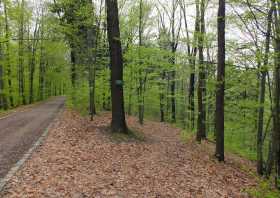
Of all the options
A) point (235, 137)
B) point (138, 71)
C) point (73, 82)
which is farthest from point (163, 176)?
point (73, 82)

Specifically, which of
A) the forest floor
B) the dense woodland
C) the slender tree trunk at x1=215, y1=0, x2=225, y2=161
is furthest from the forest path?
the slender tree trunk at x1=215, y1=0, x2=225, y2=161

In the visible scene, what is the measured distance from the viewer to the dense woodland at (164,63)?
897 cm

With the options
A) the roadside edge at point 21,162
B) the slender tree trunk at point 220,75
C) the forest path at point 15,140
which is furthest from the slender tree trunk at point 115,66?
the slender tree trunk at point 220,75

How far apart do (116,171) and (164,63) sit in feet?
30.5

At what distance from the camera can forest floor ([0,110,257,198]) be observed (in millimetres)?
5492

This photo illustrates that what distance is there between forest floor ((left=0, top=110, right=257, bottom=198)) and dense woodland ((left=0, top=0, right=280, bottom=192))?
3.60 ft

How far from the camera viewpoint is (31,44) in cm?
3003

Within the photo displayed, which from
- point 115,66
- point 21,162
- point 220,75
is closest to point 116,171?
point 21,162

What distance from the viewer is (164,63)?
15008 millimetres

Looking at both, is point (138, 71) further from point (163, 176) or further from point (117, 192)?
point (117, 192)

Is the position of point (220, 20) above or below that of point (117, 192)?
above

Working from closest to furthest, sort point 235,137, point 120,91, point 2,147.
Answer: point 2,147 < point 120,91 < point 235,137

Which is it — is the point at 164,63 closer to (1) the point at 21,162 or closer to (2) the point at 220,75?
(2) the point at 220,75

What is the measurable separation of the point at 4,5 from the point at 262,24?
21245 mm
